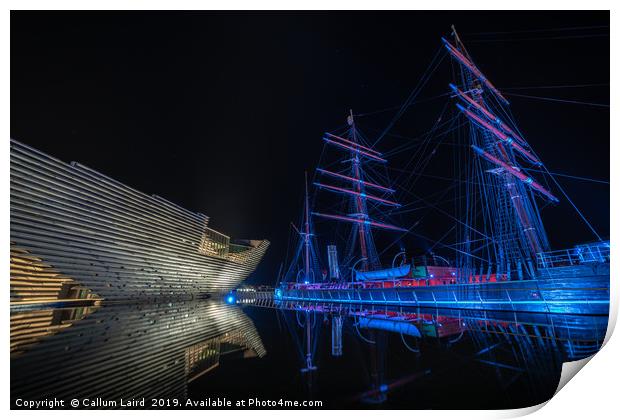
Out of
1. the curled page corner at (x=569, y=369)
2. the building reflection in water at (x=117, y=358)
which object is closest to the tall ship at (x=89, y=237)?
the building reflection in water at (x=117, y=358)

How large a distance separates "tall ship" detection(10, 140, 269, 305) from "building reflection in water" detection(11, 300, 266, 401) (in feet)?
23.1

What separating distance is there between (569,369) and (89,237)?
20960 mm

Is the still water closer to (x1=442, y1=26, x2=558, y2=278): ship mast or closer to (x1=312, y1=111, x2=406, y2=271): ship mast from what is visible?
(x1=442, y1=26, x2=558, y2=278): ship mast

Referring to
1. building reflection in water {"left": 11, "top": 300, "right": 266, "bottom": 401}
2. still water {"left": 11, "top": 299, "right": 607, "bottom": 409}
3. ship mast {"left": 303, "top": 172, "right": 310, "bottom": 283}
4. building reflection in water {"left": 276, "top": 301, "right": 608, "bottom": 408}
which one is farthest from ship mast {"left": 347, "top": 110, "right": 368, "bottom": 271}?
still water {"left": 11, "top": 299, "right": 607, "bottom": 409}

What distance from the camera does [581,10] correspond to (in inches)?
Answer: 268

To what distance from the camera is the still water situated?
14.4ft

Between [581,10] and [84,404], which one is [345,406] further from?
[581,10]

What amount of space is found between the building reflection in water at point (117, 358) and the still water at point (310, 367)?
20mm

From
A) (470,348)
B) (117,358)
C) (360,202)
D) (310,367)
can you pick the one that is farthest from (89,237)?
(470,348)

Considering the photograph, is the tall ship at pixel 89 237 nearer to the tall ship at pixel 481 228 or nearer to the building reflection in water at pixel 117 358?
the building reflection in water at pixel 117 358

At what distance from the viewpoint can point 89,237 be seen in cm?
1902

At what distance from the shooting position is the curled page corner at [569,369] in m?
4.92

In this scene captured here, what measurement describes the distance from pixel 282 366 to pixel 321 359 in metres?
0.74
